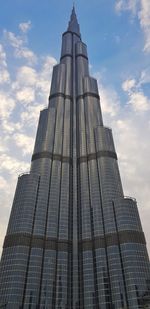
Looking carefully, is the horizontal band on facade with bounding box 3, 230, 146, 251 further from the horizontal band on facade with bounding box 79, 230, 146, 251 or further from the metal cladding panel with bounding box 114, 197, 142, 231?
the metal cladding panel with bounding box 114, 197, 142, 231

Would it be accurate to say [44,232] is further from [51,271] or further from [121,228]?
[121,228]

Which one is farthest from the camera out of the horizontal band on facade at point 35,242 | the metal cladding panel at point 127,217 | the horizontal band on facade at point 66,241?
the metal cladding panel at point 127,217

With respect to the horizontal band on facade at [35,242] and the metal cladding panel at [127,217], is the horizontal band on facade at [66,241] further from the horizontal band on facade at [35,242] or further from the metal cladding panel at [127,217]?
the metal cladding panel at [127,217]

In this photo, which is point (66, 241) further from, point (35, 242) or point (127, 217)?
point (127, 217)

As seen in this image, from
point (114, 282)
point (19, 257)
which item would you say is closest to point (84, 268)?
point (114, 282)

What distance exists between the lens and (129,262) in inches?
6678

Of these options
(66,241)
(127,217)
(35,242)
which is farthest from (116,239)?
(35,242)

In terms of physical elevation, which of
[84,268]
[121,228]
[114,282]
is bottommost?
[114,282]

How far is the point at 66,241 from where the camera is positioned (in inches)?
7731

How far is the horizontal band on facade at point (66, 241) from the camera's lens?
18138 cm

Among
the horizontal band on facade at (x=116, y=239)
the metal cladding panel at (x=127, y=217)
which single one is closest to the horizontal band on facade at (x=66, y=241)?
the horizontal band on facade at (x=116, y=239)

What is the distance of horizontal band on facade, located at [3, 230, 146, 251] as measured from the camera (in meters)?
181

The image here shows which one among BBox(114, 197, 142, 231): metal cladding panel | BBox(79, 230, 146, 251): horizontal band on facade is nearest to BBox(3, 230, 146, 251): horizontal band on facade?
BBox(79, 230, 146, 251): horizontal band on facade

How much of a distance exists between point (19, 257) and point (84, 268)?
40440mm
